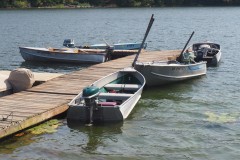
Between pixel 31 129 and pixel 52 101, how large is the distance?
6.60 ft

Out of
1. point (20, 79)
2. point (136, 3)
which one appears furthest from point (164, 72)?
point (136, 3)

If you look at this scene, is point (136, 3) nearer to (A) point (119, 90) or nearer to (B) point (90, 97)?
(A) point (119, 90)

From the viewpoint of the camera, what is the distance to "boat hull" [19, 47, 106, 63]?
104 ft

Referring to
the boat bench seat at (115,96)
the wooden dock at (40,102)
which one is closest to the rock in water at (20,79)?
the wooden dock at (40,102)

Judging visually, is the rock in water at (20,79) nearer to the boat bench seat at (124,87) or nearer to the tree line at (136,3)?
the boat bench seat at (124,87)

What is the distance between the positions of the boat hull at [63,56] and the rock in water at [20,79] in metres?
12.8

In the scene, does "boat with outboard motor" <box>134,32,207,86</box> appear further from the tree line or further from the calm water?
the tree line

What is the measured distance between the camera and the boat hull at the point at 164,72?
860 inches

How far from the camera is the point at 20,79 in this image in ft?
61.8

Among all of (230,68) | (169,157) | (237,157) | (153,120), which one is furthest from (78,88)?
(230,68)

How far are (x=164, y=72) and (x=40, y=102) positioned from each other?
8.20 metres

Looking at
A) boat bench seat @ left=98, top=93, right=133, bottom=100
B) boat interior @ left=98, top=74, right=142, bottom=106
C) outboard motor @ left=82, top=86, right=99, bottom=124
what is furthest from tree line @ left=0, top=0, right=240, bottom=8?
outboard motor @ left=82, top=86, right=99, bottom=124

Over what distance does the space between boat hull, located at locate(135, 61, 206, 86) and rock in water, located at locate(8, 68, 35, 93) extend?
19.0 ft

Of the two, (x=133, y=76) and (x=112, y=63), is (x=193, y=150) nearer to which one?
(x=133, y=76)
